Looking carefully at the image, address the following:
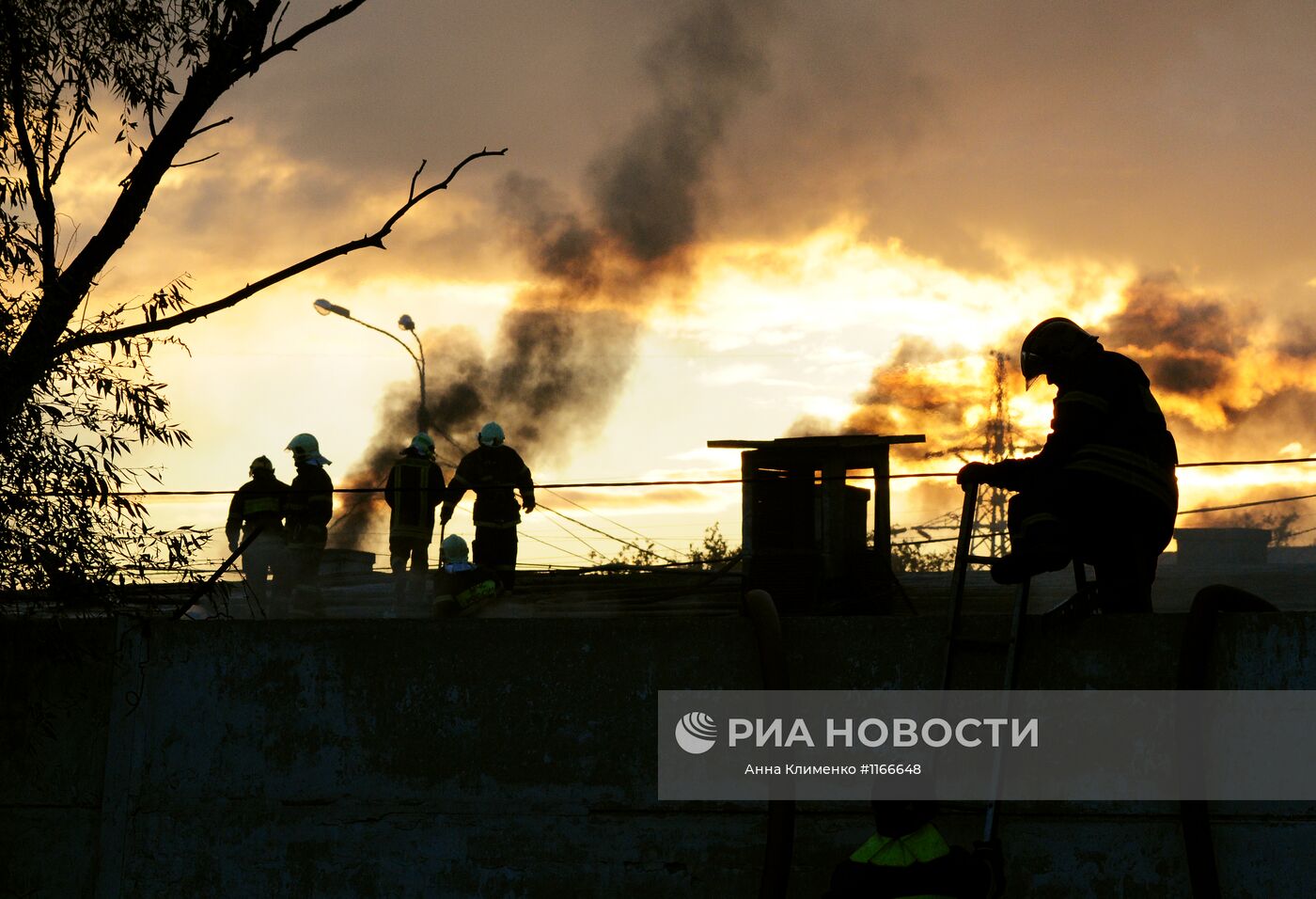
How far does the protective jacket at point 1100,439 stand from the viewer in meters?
6.10

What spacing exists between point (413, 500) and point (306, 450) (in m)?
1.31

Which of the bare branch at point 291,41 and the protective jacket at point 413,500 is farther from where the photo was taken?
the protective jacket at point 413,500

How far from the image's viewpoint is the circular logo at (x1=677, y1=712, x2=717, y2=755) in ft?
21.5

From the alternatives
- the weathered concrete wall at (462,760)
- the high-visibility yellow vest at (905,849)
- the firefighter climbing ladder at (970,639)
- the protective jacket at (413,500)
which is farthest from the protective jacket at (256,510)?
the high-visibility yellow vest at (905,849)

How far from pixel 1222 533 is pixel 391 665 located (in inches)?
940

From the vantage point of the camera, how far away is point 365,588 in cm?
1719

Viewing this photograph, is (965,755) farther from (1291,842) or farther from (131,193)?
(131,193)

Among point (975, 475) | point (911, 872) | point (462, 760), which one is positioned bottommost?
point (911, 872)

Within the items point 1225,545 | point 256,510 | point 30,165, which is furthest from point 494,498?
point 1225,545

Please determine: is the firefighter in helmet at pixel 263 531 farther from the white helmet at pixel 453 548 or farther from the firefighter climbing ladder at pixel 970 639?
the firefighter climbing ladder at pixel 970 639

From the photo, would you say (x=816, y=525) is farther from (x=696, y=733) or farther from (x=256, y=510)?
(x=256, y=510)

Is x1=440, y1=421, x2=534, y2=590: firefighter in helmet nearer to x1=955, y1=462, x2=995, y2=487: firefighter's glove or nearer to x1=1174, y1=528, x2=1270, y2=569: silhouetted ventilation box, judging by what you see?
x1=955, y1=462, x2=995, y2=487: firefighter's glove

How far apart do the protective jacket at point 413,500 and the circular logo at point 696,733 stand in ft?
26.1

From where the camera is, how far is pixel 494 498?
13.6 metres
